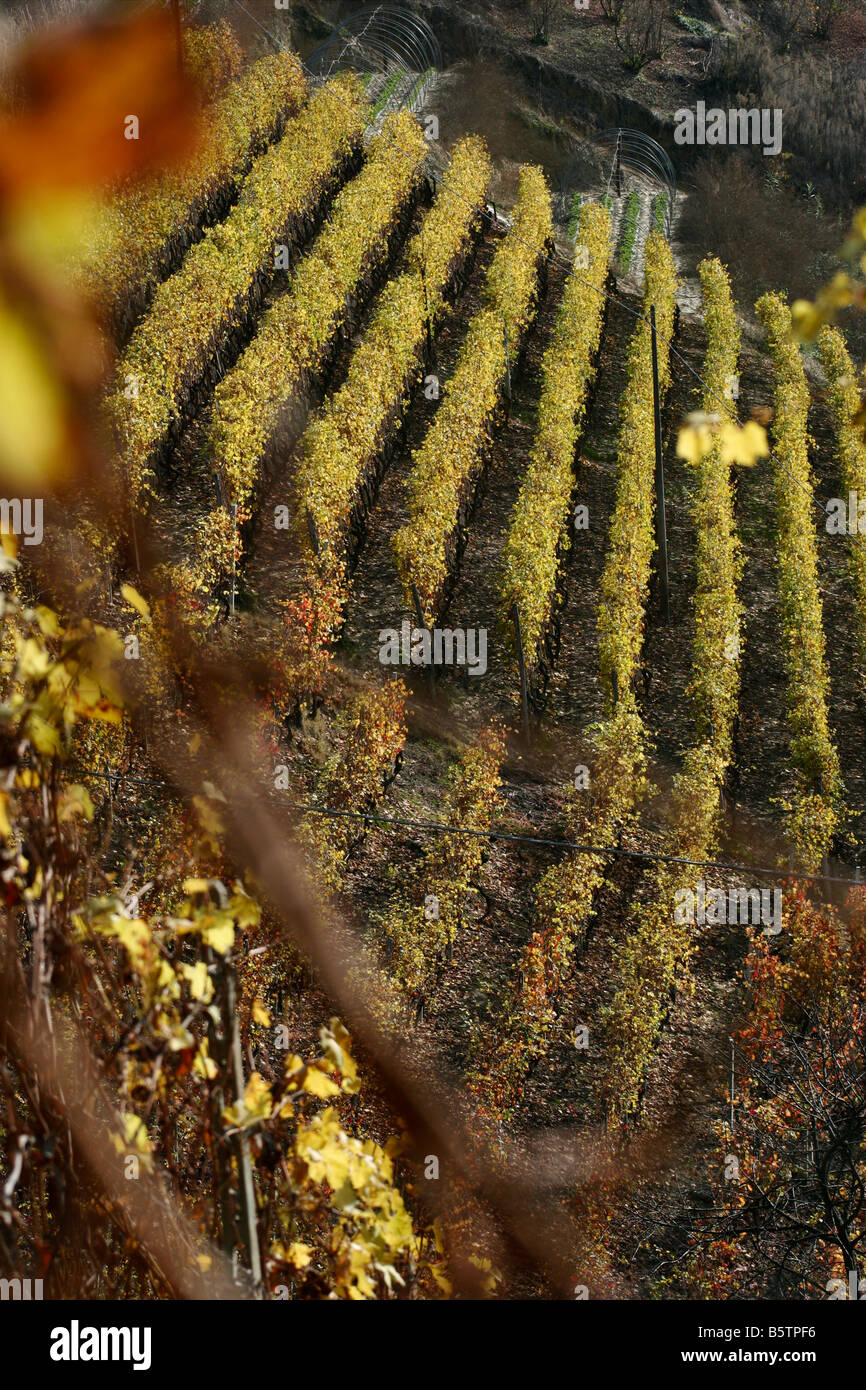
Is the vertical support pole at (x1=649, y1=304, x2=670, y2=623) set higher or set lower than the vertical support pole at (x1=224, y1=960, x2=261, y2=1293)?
higher

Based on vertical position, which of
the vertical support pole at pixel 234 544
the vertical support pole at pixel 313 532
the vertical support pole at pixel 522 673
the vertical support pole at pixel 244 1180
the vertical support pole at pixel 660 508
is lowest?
the vertical support pole at pixel 244 1180

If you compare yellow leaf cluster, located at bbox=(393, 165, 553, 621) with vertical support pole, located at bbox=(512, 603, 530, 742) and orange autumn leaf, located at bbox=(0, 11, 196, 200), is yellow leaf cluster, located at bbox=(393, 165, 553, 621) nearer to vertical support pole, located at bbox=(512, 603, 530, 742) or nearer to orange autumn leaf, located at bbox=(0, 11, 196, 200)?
vertical support pole, located at bbox=(512, 603, 530, 742)

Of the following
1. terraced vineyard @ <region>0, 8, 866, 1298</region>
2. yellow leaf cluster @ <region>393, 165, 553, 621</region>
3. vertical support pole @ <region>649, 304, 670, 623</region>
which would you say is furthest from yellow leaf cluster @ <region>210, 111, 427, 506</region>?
vertical support pole @ <region>649, 304, 670, 623</region>

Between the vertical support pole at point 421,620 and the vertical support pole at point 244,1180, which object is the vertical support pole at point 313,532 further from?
the vertical support pole at point 244,1180

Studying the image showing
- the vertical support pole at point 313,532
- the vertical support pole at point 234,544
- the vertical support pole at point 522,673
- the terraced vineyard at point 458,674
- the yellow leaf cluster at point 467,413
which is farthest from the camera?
the yellow leaf cluster at point 467,413

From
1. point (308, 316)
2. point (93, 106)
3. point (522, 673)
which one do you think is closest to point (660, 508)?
point (522, 673)

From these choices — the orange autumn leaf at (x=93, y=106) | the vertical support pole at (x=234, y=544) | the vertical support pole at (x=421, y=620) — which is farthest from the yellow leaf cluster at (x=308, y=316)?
the orange autumn leaf at (x=93, y=106)

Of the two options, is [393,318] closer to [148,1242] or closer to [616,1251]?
[616,1251]

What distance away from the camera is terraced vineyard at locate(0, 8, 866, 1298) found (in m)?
11.8

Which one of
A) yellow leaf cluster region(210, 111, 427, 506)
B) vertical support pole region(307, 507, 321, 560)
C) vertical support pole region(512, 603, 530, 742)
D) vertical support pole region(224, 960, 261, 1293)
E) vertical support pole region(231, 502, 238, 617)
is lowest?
vertical support pole region(224, 960, 261, 1293)

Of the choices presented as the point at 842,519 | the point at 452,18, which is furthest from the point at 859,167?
the point at 842,519

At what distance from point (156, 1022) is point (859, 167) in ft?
132

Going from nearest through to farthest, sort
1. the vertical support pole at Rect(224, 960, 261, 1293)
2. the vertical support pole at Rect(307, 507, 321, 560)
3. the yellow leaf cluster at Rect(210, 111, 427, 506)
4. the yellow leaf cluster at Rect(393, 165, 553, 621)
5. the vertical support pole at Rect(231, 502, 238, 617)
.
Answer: the vertical support pole at Rect(224, 960, 261, 1293) < the vertical support pole at Rect(231, 502, 238, 617) < the vertical support pole at Rect(307, 507, 321, 560) < the yellow leaf cluster at Rect(210, 111, 427, 506) < the yellow leaf cluster at Rect(393, 165, 553, 621)

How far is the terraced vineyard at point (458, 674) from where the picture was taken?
11750 millimetres
